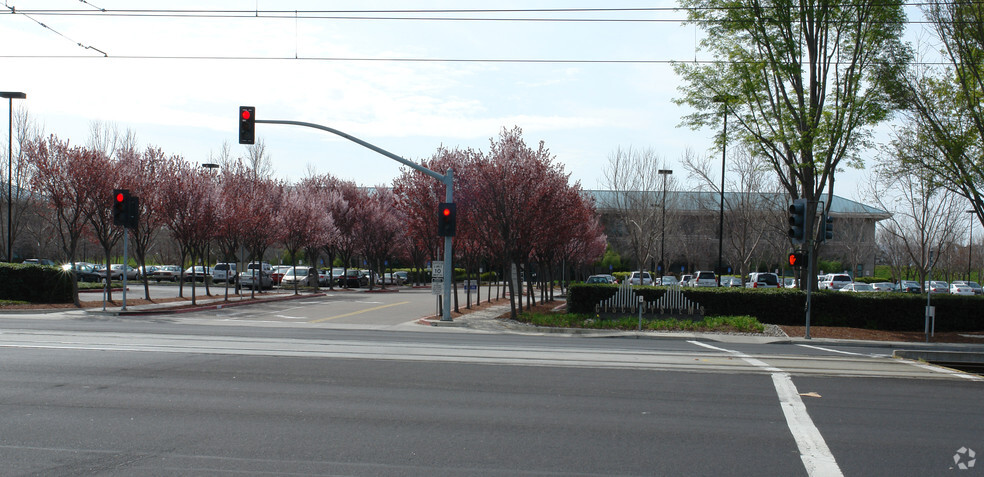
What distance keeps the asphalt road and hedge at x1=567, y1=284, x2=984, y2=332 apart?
11374 millimetres

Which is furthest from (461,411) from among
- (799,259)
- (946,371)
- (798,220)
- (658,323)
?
(799,259)

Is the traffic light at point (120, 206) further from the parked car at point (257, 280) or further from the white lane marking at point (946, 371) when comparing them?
the white lane marking at point (946, 371)

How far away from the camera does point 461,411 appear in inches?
350

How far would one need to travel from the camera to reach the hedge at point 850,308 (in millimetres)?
26188

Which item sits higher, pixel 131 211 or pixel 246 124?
pixel 246 124

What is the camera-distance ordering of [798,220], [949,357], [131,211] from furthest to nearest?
[131,211], [798,220], [949,357]

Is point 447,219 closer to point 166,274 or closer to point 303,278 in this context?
point 303,278

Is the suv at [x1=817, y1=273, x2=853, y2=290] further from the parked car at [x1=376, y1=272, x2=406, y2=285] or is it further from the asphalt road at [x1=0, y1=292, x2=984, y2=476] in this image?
the asphalt road at [x1=0, y1=292, x2=984, y2=476]

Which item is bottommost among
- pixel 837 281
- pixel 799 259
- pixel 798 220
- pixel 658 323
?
pixel 658 323

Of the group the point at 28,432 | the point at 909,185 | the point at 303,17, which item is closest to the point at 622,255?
the point at 909,185

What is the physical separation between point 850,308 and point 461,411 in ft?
71.9

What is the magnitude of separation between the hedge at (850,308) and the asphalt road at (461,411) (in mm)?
11374

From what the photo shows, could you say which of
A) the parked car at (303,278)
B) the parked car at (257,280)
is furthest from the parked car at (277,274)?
the parked car at (257,280)

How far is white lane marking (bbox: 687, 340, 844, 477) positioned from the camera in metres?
6.74
